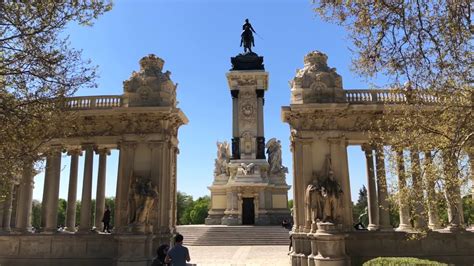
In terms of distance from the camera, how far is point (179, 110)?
20484 mm

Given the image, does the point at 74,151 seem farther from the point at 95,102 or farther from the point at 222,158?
the point at 222,158

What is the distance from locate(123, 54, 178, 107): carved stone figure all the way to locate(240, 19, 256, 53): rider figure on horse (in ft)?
91.9

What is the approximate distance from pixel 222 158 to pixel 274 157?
5.32 m

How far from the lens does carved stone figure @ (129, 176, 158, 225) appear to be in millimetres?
18578

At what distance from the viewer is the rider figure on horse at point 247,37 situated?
159ft

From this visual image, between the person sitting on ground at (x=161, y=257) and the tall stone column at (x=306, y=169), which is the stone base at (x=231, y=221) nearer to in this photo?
the tall stone column at (x=306, y=169)

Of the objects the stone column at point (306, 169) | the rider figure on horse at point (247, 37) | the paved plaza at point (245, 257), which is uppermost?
the rider figure on horse at point (247, 37)

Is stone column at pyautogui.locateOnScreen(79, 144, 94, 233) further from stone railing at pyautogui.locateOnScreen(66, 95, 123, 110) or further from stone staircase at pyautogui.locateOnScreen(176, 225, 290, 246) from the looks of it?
stone staircase at pyautogui.locateOnScreen(176, 225, 290, 246)

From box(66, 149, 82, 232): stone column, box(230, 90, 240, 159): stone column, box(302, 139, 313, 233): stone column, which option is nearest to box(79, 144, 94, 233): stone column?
box(66, 149, 82, 232): stone column

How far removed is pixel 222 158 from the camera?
142ft

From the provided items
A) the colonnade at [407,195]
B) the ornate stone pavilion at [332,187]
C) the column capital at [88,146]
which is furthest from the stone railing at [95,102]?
the colonnade at [407,195]

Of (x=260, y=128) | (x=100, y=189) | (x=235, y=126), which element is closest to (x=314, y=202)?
(x=100, y=189)

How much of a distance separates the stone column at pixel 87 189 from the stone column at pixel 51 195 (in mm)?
1384

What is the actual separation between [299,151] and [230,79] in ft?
85.2
